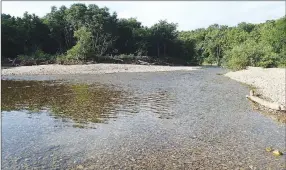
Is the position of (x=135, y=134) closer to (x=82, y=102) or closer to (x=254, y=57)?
(x=82, y=102)

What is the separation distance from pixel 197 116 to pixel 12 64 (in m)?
40.1

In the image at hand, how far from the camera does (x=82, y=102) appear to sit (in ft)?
62.3

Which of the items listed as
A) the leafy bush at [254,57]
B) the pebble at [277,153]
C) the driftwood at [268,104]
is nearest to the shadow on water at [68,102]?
the pebble at [277,153]

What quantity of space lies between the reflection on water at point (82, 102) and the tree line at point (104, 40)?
31.1m

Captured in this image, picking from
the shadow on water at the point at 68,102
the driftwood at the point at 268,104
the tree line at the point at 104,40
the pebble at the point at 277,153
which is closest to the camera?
the pebble at the point at 277,153

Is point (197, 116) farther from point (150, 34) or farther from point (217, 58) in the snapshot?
point (217, 58)

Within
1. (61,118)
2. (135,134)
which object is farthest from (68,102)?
(135,134)

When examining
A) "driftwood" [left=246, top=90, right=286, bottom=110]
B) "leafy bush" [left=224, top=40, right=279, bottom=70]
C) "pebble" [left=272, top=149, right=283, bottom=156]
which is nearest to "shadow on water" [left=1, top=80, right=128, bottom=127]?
"pebble" [left=272, top=149, right=283, bottom=156]

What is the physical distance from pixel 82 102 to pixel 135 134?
25.3 ft

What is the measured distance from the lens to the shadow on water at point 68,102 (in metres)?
15.5

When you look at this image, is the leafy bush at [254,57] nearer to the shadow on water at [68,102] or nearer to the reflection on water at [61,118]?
the reflection on water at [61,118]

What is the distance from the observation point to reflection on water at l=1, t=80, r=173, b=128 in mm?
15664

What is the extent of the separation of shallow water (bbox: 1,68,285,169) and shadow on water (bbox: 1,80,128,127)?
0.05m

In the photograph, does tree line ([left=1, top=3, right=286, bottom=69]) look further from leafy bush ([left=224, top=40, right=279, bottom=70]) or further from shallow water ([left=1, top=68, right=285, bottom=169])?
shallow water ([left=1, top=68, right=285, bottom=169])
